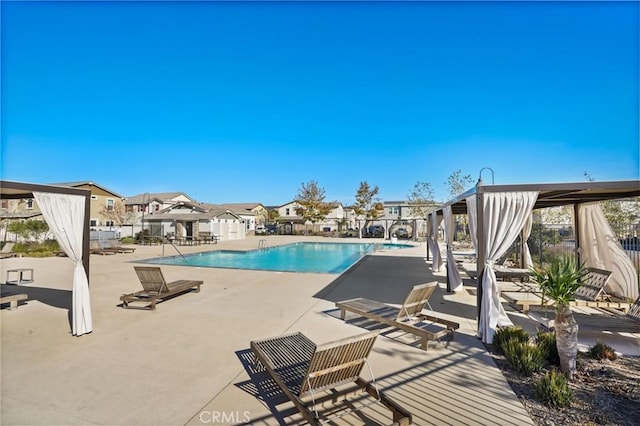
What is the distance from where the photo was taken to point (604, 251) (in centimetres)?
765

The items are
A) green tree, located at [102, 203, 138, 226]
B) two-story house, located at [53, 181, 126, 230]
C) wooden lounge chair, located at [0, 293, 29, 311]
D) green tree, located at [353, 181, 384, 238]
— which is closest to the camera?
wooden lounge chair, located at [0, 293, 29, 311]

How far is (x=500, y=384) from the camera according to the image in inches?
137

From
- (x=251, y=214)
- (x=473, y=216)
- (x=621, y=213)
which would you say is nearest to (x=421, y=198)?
(x=621, y=213)

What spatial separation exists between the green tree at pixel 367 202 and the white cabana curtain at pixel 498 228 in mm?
33864

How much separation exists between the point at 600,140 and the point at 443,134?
9.82m

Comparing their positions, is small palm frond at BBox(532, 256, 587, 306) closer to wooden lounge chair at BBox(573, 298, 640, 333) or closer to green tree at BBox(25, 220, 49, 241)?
wooden lounge chair at BBox(573, 298, 640, 333)

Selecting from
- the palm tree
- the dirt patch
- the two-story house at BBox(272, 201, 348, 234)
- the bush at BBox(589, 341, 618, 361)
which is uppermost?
the two-story house at BBox(272, 201, 348, 234)

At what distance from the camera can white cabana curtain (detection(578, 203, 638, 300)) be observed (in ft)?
23.2

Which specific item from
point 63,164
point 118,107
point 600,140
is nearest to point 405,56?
point 600,140

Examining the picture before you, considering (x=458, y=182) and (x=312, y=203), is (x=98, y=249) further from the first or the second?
(x=458, y=182)

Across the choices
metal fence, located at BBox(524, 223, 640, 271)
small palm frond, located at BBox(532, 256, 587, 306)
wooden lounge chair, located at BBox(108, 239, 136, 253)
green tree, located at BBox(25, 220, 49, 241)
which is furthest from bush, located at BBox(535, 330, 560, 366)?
green tree, located at BBox(25, 220, 49, 241)

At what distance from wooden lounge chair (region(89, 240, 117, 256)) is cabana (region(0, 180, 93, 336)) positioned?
15289 millimetres

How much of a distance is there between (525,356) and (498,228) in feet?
6.89

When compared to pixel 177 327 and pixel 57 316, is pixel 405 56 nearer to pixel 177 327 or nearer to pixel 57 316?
pixel 177 327
